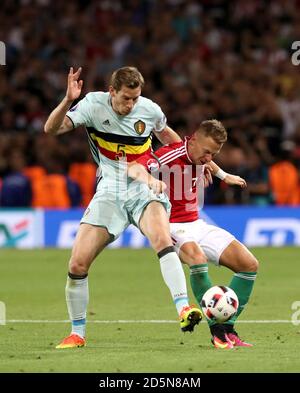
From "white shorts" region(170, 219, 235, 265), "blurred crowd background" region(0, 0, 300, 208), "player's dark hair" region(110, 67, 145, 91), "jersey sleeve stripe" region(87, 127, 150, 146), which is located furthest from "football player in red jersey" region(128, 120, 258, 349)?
"blurred crowd background" region(0, 0, 300, 208)

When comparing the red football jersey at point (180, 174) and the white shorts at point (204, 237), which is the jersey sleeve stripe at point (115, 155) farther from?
the white shorts at point (204, 237)

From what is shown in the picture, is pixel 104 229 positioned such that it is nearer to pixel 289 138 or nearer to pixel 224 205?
pixel 224 205

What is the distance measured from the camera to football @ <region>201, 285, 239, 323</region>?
8.79 metres

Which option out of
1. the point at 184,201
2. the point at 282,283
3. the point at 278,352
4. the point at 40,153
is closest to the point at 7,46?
the point at 40,153

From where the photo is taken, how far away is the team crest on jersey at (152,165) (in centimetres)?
947

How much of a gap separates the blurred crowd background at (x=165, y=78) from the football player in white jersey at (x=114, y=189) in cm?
1028

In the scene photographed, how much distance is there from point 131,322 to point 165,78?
11.5 meters

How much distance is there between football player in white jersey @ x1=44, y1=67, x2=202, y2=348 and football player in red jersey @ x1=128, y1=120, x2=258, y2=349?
194 mm

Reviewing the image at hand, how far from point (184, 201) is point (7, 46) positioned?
1390 cm

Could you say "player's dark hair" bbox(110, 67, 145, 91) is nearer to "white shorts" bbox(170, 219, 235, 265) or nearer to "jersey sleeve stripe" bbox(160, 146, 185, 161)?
"jersey sleeve stripe" bbox(160, 146, 185, 161)

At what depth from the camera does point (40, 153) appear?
66.3 feet

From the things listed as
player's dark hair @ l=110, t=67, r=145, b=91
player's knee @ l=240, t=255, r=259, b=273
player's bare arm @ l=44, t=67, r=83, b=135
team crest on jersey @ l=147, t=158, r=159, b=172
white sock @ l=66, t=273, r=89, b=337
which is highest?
player's dark hair @ l=110, t=67, r=145, b=91

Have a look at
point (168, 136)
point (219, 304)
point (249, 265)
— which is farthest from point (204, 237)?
point (168, 136)

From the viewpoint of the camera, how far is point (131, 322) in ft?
36.4
